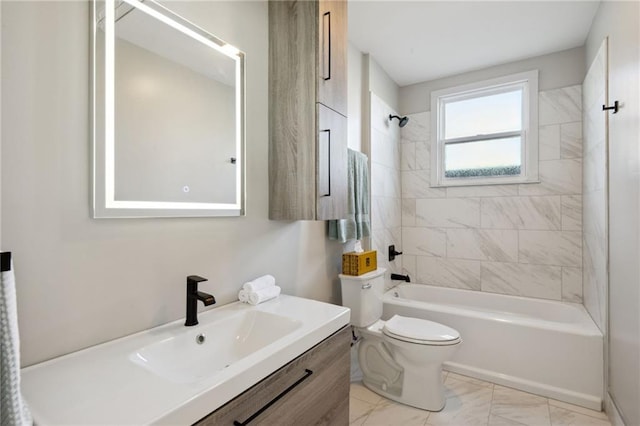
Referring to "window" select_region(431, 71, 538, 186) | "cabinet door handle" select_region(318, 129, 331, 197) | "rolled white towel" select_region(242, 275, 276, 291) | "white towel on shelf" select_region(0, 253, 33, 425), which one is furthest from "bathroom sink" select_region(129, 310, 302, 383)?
"window" select_region(431, 71, 538, 186)

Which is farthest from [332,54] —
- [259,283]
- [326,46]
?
[259,283]

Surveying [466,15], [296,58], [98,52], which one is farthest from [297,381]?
[466,15]

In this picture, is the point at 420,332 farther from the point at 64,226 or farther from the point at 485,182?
the point at 64,226

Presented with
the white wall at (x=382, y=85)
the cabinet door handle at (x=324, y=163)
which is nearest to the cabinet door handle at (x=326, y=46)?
the cabinet door handle at (x=324, y=163)

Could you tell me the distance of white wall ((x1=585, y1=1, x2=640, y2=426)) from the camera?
1487 mm

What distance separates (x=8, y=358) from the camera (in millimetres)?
541

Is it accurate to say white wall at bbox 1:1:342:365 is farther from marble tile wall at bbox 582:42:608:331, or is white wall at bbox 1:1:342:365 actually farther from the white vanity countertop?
marble tile wall at bbox 582:42:608:331

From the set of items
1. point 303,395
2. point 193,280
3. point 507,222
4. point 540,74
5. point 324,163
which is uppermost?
point 540,74

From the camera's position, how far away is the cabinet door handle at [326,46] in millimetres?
1627

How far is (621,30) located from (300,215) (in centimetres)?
201

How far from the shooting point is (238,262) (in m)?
1.52

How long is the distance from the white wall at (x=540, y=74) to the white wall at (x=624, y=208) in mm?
767

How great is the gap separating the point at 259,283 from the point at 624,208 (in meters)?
1.93

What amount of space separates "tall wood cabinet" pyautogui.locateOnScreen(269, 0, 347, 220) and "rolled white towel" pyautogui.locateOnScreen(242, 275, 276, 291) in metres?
0.33
